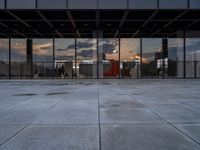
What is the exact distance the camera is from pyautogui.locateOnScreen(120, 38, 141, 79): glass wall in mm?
30731

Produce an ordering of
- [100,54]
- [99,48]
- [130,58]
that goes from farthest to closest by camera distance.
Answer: [130,58] < [99,48] < [100,54]

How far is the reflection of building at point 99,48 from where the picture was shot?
2903 cm

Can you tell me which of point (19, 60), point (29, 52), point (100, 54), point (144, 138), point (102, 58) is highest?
point (29, 52)

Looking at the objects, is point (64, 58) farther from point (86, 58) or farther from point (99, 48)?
point (99, 48)

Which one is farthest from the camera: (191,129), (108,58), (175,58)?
(175,58)

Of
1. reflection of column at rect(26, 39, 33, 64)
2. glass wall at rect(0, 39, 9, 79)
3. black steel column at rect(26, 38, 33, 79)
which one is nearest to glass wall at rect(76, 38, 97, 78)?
black steel column at rect(26, 38, 33, 79)

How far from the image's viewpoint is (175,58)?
31391 mm

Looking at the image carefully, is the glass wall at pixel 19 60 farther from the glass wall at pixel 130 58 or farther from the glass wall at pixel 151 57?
the glass wall at pixel 151 57

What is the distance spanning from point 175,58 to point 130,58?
5367 mm

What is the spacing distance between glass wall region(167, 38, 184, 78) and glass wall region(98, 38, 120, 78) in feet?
20.7
